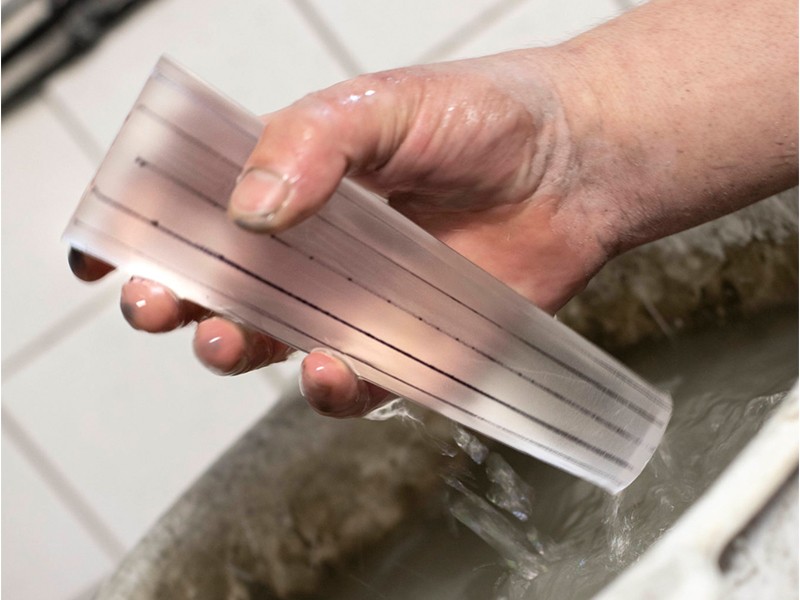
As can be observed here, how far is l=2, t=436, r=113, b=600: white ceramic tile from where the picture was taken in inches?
25.5

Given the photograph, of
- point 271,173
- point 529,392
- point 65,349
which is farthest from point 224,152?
point 65,349

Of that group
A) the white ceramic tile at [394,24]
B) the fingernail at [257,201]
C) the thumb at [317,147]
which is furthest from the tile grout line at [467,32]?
the fingernail at [257,201]

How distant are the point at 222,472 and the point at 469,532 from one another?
129mm

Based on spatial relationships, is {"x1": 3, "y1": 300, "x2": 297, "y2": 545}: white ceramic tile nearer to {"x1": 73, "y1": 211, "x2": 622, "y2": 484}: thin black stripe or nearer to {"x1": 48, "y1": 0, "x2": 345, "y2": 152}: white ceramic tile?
{"x1": 48, "y1": 0, "x2": 345, "y2": 152}: white ceramic tile

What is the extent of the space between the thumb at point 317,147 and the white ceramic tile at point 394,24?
36cm

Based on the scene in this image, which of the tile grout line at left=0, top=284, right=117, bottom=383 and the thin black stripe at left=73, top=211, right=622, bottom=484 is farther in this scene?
the tile grout line at left=0, top=284, right=117, bottom=383

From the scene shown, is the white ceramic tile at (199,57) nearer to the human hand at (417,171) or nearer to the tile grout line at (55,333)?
the tile grout line at (55,333)

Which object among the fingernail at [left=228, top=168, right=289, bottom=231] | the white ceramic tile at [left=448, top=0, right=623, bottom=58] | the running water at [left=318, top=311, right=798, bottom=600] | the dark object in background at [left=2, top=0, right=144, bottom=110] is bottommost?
the running water at [left=318, top=311, right=798, bottom=600]

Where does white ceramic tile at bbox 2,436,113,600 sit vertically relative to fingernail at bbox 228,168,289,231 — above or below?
below

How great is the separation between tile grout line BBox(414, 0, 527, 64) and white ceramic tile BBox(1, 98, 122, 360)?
304 mm

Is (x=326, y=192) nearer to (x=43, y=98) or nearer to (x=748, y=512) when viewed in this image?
(x=748, y=512)

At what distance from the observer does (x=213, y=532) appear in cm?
36

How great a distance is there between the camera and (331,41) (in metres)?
0.67

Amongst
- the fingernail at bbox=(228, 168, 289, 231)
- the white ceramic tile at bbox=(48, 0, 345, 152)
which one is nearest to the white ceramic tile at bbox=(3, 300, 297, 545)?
the white ceramic tile at bbox=(48, 0, 345, 152)
